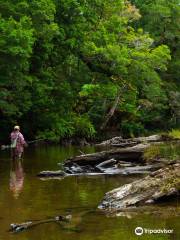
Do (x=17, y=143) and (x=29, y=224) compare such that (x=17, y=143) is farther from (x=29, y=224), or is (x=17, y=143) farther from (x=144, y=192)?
(x=29, y=224)

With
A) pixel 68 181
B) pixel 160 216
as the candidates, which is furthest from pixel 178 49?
pixel 160 216

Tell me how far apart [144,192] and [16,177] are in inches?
232

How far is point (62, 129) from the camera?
37312mm

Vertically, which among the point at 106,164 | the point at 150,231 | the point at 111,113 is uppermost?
the point at 111,113

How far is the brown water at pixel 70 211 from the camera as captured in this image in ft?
26.8

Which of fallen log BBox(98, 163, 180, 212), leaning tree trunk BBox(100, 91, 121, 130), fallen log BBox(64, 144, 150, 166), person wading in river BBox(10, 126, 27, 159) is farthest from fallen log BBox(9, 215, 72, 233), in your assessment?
leaning tree trunk BBox(100, 91, 121, 130)

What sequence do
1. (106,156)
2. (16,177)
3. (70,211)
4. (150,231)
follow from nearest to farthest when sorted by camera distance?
(150,231) → (70,211) → (16,177) → (106,156)

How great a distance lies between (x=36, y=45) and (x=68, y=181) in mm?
22188

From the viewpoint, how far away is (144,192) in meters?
10.5

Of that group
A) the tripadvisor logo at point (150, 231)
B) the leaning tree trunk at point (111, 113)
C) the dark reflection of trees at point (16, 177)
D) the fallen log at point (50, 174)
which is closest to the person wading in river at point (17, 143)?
the dark reflection of trees at point (16, 177)

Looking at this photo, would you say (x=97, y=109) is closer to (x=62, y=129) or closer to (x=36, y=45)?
(x=62, y=129)

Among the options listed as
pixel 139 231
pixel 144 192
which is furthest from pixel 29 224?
pixel 144 192

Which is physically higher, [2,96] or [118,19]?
[118,19]

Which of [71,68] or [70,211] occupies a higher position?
[71,68]
